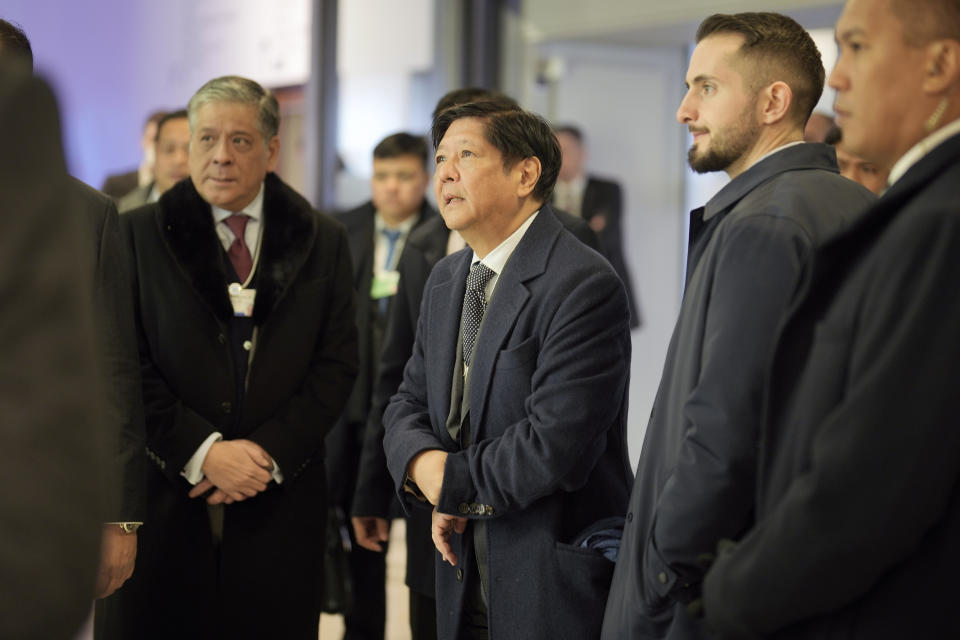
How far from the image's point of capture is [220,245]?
2.78m

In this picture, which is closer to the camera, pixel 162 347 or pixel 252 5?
pixel 162 347

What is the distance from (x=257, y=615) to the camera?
2748 mm

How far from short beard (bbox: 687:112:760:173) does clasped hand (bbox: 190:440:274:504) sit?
1324mm

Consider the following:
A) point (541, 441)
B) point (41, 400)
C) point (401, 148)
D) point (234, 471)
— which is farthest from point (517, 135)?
point (401, 148)

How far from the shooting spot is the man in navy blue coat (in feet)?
7.11

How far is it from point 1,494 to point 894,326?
3.19 ft

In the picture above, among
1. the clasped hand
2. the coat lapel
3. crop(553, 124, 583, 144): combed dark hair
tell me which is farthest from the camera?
crop(553, 124, 583, 144): combed dark hair

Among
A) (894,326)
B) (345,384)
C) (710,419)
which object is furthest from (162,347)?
(894,326)

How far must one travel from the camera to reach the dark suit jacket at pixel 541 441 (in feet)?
7.04

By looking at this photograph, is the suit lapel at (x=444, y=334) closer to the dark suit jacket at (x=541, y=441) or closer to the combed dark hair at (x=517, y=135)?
the dark suit jacket at (x=541, y=441)

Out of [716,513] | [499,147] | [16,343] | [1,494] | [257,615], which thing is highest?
[499,147]

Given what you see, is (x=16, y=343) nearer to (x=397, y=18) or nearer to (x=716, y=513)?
(x=716, y=513)

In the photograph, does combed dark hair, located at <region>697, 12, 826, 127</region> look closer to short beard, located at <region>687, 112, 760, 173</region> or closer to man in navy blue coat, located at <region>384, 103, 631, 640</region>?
short beard, located at <region>687, 112, 760, 173</region>

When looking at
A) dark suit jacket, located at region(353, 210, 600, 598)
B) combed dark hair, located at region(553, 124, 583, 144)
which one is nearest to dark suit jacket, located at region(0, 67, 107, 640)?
dark suit jacket, located at region(353, 210, 600, 598)
